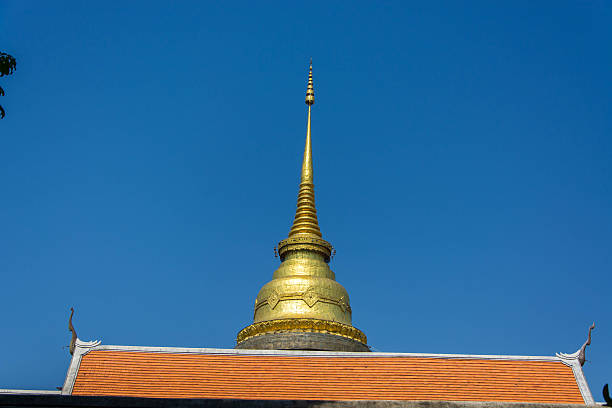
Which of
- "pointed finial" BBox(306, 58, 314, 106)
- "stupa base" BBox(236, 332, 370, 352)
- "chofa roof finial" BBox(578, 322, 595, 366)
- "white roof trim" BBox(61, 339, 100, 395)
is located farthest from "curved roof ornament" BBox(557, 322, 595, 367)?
"pointed finial" BBox(306, 58, 314, 106)

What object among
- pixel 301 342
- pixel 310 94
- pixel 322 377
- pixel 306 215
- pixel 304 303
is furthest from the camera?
pixel 310 94

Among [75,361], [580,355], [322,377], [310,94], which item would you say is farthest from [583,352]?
[310,94]

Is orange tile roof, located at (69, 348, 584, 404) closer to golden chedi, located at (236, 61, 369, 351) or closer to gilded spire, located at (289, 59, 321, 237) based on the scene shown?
golden chedi, located at (236, 61, 369, 351)

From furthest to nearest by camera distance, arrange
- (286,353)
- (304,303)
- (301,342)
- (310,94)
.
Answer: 1. (310,94)
2. (304,303)
3. (301,342)
4. (286,353)

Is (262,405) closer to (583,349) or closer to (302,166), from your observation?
(583,349)

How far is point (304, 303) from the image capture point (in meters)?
28.2

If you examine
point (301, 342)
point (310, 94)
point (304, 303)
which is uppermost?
point (310, 94)

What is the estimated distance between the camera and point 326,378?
1948 cm

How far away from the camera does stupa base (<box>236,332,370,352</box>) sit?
26.3 meters

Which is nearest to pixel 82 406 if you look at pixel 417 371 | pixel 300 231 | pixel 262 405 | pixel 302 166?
pixel 262 405

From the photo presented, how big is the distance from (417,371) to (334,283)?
10015mm

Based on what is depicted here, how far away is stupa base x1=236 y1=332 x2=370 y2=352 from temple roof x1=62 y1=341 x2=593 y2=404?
239 inches

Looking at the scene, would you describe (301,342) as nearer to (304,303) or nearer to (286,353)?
(304,303)

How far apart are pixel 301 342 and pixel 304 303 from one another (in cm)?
212
